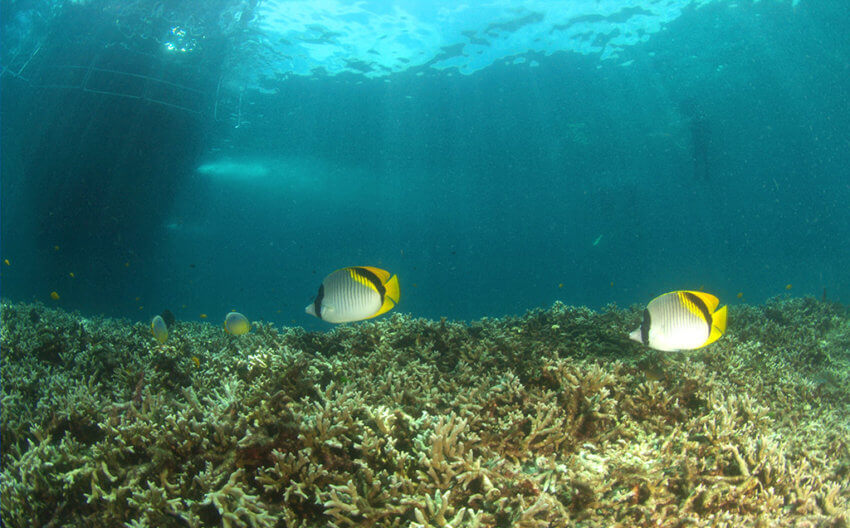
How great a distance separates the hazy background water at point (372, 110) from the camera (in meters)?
16.9

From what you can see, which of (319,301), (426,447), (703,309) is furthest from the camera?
(319,301)

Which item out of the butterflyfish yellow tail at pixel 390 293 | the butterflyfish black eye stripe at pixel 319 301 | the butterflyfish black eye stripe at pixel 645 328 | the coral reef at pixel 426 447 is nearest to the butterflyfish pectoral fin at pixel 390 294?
the butterflyfish yellow tail at pixel 390 293

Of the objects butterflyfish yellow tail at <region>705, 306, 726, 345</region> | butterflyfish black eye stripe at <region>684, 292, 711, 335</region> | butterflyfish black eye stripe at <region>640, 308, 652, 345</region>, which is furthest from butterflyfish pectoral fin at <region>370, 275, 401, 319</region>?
butterflyfish yellow tail at <region>705, 306, 726, 345</region>

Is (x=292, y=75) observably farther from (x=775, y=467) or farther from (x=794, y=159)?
(x=794, y=159)

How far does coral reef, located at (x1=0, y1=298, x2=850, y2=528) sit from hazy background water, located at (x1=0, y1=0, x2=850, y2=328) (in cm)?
1034

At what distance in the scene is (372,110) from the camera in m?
26.1

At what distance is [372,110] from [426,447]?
2608cm

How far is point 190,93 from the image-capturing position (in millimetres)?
18531

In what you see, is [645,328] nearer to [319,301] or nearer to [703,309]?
[703,309]

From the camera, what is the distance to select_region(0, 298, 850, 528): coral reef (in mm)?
2410

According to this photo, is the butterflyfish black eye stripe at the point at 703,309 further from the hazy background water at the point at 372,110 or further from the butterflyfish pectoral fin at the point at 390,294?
the hazy background water at the point at 372,110

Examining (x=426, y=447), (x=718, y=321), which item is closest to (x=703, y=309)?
(x=718, y=321)

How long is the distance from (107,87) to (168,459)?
20.7m

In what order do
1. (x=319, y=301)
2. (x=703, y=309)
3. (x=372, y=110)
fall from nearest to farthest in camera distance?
(x=703, y=309) → (x=319, y=301) → (x=372, y=110)
